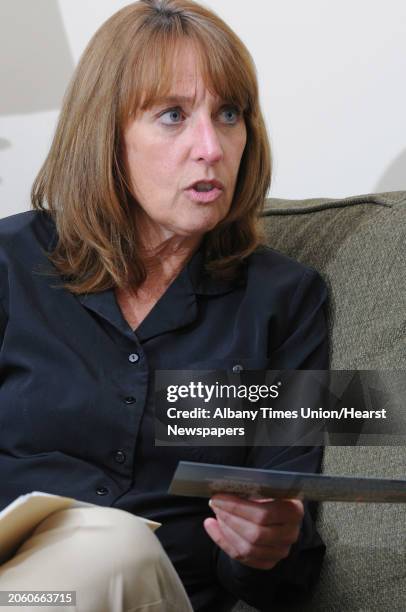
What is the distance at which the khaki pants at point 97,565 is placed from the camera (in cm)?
108

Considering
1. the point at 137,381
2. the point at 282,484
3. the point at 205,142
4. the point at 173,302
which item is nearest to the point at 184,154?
the point at 205,142

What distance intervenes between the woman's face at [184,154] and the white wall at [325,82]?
1.79 ft

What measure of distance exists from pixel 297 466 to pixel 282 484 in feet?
1.28

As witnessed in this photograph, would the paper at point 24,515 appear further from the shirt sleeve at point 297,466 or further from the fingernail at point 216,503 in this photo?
the shirt sleeve at point 297,466

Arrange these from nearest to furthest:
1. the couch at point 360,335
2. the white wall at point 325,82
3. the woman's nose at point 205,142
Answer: the couch at point 360,335
the woman's nose at point 205,142
the white wall at point 325,82

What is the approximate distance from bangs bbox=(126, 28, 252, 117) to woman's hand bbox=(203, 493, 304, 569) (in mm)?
563

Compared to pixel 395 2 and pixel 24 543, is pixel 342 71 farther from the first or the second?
pixel 24 543

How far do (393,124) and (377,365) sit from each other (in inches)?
25.4

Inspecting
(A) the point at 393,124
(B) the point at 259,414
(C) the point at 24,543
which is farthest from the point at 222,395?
(A) the point at 393,124

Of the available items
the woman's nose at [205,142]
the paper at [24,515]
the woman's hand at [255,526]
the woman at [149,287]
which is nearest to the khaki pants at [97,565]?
the paper at [24,515]

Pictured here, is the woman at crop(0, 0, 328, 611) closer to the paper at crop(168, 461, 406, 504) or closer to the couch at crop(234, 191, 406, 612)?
the couch at crop(234, 191, 406, 612)

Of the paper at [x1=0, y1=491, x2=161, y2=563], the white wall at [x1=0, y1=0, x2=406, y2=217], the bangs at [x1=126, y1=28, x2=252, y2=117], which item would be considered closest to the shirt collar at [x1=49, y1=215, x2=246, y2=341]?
the bangs at [x1=126, y1=28, x2=252, y2=117]

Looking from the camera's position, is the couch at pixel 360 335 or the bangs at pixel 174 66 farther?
the bangs at pixel 174 66

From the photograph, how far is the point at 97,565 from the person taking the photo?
1087 mm
